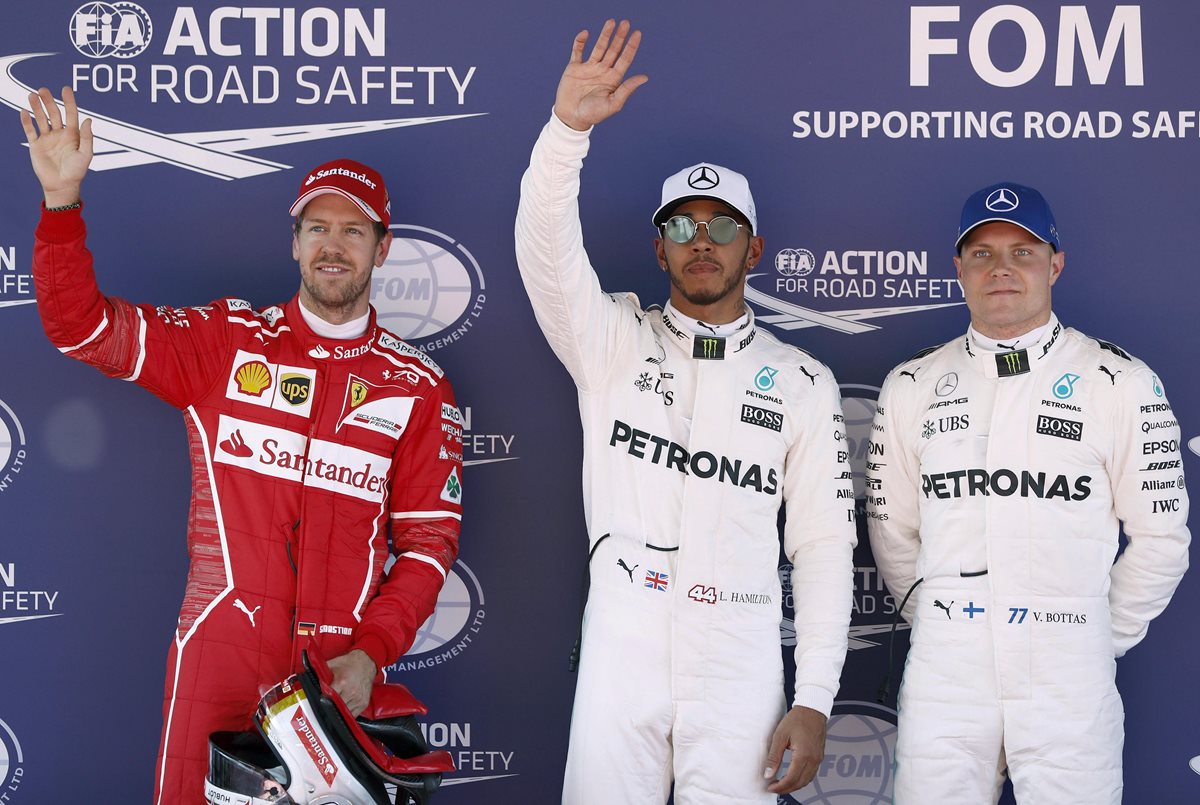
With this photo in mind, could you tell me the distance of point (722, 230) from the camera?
2.75m

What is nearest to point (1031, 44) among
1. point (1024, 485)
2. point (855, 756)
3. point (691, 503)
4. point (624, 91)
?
point (1024, 485)

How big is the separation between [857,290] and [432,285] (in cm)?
119

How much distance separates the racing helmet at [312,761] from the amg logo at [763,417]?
1.03 meters

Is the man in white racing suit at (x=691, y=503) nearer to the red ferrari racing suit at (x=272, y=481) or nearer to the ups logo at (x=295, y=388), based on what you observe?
the red ferrari racing suit at (x=272, y=481)

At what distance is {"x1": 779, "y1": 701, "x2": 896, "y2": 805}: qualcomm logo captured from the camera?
320 cm

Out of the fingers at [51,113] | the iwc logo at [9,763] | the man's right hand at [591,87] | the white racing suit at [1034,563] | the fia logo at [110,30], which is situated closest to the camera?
the man's right hand at [591,87]

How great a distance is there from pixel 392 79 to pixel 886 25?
1.39m

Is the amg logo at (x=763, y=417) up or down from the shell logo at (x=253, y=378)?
down

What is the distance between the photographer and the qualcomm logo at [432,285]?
3.21 metres

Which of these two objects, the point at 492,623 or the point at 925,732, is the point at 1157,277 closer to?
the point at 925,732

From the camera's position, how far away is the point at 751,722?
2596 mm

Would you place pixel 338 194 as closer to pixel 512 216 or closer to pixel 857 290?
pixel 512 216

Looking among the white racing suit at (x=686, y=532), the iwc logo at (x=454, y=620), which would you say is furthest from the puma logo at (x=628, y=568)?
the iwc logo at (x=454, y=620)

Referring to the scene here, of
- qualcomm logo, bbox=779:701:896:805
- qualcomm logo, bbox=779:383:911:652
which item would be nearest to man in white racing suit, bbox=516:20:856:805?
qualcomm logo, bbox=779:383:911:652
